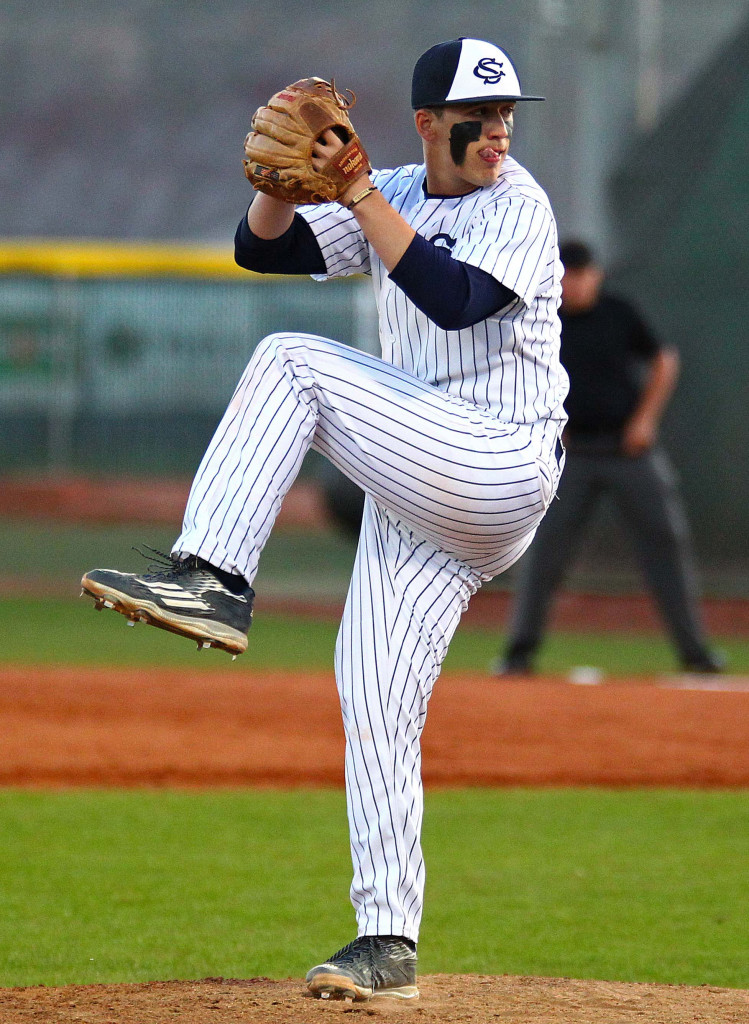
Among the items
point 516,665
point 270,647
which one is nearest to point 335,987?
point 516,665

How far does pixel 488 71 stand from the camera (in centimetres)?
312

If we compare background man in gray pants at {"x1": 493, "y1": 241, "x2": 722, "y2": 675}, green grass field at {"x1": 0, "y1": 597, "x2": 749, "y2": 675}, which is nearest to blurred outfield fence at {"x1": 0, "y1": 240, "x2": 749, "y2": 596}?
green grass field at {"x1": 0, "y1": 597, "x2": 749, "y2": 675}

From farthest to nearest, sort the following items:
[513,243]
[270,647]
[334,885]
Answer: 1. [270,647]
2. [334,885]
3. [513,243]

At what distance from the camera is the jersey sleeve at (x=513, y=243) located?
117 inches

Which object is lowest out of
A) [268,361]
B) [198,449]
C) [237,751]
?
[198,449]

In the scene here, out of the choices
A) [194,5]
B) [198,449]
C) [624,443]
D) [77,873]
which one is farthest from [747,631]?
[194,5]

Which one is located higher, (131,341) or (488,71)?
(488,71)

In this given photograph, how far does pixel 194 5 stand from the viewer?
47.9 meters

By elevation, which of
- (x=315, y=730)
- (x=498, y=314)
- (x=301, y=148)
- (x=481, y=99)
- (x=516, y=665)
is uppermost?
(x=481, y=99)

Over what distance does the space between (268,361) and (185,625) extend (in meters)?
0.55

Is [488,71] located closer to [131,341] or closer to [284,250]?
[284,250]

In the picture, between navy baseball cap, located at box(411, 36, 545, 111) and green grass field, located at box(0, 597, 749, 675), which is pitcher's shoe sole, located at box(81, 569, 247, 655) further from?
green grass field, located at box(0, 597, 749, 675)

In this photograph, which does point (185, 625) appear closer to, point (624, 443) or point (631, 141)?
point (624, 443)

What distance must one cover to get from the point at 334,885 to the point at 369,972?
4.68 feet
